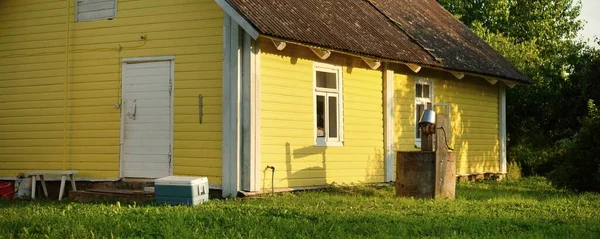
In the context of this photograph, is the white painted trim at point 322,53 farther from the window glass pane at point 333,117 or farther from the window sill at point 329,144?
the window sill at point 329,144

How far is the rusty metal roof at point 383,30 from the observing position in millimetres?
14812

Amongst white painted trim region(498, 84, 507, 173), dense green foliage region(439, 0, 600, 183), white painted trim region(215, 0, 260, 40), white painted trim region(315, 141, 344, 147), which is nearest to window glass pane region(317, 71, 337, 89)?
white painted trim region(315, 141, 344, 147)

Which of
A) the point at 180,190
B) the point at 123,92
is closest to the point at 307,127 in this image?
the point at 123,92

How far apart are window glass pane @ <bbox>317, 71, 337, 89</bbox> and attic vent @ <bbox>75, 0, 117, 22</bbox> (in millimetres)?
4085

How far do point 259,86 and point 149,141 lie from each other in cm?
242

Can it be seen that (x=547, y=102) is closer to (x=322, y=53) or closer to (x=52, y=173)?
(x=322, y=53)

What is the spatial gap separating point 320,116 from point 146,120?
3.36 meters

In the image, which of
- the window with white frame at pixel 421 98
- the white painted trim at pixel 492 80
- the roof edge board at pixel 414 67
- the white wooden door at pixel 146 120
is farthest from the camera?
the white painted trim at pixel 492 80

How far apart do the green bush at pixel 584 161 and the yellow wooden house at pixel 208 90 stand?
11.3 ft

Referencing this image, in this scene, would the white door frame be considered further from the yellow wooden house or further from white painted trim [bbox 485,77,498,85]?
white painted trim [bbox 485,77,498,85]

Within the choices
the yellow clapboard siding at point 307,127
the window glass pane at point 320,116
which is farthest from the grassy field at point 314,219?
the window glass pane at point 320,116

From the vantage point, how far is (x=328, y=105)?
1652 centimetres

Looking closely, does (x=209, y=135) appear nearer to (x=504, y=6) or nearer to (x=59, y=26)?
(x=59, y=26)

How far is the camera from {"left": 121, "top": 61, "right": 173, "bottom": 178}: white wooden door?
15.1m
